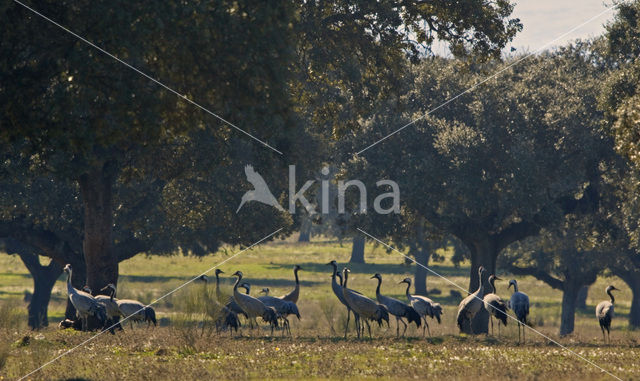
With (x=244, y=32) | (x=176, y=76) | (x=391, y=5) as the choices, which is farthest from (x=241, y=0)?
(x=391, y=5)

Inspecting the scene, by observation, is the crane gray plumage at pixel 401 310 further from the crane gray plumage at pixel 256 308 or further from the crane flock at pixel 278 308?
the crane gray plumage at pixel 256 308

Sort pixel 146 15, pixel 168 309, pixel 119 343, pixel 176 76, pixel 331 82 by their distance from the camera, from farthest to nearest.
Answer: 1. pixel 168 309
2. pixel 331 82
3. pixel 119 343
4. pixel 176 76
5. pixel 146 15

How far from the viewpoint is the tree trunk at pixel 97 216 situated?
2848 cm

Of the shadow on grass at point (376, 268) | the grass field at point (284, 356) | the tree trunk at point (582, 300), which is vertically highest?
the shadow on grass at point (376, 268)

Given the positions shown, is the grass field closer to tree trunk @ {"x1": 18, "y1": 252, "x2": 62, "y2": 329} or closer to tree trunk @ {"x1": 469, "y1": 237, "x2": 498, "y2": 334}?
tree trunk @ {"x1": 469, "y1": 237, "x2": 498, "y2": 334}

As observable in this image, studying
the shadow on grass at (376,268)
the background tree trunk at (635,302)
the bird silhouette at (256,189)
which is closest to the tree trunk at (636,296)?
the background tree trunk at (635,302)

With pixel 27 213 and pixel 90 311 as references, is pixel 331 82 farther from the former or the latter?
pixel 27 213

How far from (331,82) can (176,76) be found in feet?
40.3

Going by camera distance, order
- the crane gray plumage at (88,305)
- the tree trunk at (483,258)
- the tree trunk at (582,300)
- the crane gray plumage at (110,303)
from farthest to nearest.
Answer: the tree trunk at (582,300) < the tree trunk at (483,258) < the crane gray plumage at (110,303) < the crane gray plumage at (88,305)

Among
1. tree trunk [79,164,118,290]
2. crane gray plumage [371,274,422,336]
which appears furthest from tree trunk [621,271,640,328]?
tree trunk [79,164,118,290]

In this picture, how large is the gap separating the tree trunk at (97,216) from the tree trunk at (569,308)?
32.5m

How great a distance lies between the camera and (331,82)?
30.3 metres

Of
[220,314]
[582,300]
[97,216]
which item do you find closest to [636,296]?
[582,300]

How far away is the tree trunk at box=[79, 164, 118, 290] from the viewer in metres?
28.5
